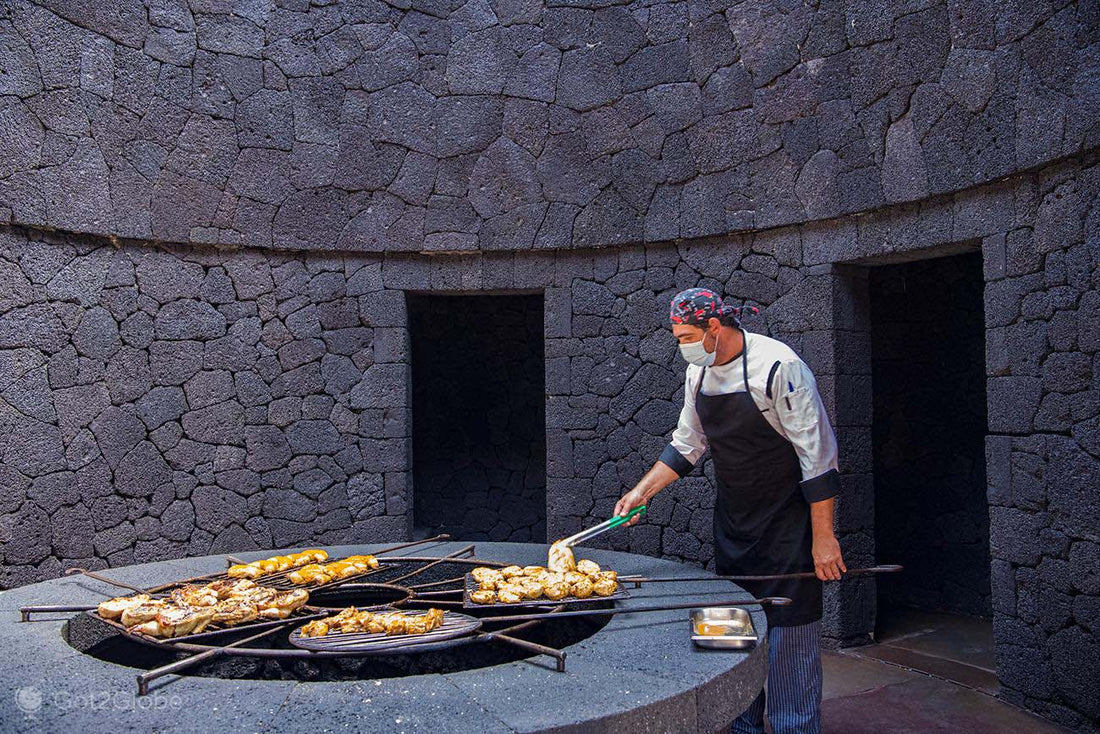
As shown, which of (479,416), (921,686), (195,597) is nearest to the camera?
(195,597)

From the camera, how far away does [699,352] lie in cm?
285

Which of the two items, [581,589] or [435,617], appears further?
[581,589]

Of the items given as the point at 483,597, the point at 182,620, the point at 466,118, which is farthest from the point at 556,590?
the point at 466,118

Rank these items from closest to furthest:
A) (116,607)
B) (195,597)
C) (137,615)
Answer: (137,615)
(116,607)
(195,597)

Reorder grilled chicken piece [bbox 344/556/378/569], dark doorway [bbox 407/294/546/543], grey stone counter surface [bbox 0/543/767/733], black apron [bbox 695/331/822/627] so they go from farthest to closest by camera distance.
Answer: dark doorway [bbox 407/294/546/543], grilled chicken piece [bbox 344/556/378/569], black apron [bbox 695/331/822/627], grey stone counter surface [bbox 0/543/767/733]

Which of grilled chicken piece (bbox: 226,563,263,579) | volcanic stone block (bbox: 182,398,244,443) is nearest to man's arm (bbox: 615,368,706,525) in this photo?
grilled chicken piece (bbox: 226,563,263,579)

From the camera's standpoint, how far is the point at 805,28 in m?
4.96

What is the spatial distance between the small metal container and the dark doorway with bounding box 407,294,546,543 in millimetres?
5562

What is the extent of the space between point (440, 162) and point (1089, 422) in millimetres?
4276

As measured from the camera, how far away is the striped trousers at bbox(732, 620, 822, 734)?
2680 millimetres

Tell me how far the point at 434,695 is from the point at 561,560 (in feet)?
3.45

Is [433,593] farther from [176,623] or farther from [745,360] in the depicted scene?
[745,360]

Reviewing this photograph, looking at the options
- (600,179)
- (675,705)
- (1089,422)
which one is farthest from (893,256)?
(675,705)

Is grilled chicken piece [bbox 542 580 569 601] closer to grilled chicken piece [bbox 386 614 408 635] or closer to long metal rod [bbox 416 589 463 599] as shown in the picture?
long metal rod [bbox 416 589 463 599]
